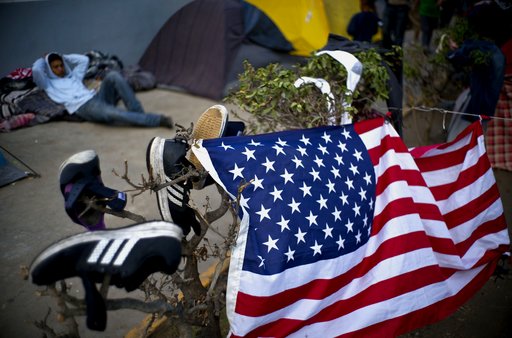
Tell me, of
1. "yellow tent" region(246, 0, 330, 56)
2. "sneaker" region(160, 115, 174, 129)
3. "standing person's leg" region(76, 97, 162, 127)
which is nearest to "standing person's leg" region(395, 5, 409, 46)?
"yellow tent" region(246, 0, 330, 56)

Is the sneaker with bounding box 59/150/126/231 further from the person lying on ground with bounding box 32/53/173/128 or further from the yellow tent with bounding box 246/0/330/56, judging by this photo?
the yellow tent with bounding box 246/0/330/56

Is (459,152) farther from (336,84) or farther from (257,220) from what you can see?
(257,220)

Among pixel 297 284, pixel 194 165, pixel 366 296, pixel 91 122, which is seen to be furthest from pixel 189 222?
pixel 91 122

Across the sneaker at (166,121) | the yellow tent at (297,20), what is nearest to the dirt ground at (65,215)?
the sneaker at (166,121)

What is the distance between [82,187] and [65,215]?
8.79 ft

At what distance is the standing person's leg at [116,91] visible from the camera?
6531 mm

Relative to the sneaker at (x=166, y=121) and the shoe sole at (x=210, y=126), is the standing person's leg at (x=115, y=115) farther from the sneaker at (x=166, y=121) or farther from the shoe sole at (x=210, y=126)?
the shoe sole at (x=210, y=126)

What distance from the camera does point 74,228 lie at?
14.2 ft

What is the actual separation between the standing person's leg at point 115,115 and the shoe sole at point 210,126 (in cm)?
370

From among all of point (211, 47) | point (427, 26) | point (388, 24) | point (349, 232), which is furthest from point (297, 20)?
point (349, 232)

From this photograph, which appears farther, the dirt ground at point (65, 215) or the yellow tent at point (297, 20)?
Answer: the yellow tent at point (297, 20)

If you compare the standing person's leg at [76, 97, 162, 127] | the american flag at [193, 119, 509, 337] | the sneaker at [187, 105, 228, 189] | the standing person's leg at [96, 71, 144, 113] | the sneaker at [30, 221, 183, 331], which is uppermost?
the sneaker at [187, 105, 228, 189]

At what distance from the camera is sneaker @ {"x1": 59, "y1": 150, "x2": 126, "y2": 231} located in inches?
82.5

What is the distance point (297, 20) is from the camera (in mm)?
8586
